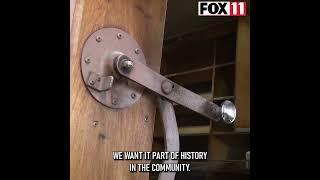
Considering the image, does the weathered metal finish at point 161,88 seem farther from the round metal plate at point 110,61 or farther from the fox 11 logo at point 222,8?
the fox 11 logo at point 222,8

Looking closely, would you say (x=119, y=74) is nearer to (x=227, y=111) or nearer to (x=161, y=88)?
(x=161, y=88)

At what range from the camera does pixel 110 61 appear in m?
0.58

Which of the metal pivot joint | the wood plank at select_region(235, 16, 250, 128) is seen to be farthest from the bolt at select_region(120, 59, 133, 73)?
the wood plank at select_region(235, 16, 250, 128)

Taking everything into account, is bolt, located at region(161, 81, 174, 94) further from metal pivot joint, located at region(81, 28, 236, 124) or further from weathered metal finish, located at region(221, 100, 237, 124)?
weathered metal finish, located at region(221, 100, 237, 124)

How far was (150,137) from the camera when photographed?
25.5 inches

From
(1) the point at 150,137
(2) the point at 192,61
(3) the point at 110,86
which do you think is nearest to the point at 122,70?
(3) the point at 110,86

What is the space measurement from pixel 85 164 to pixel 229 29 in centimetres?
84

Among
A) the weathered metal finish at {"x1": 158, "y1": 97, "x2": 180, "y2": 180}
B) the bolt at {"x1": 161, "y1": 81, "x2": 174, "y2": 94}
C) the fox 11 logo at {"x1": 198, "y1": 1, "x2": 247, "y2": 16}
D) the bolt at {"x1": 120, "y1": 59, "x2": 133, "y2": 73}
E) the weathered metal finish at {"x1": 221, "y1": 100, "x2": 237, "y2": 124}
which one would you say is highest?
the fox 11 logo at {"x1": 198, "y1": 1, "x2": 247, "y2": 16}

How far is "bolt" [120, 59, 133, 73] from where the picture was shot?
57cm

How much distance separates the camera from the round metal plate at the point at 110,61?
1.87 feet

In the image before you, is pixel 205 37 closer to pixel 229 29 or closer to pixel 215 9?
pixel 229 29

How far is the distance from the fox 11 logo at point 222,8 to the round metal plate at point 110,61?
6.3 inches

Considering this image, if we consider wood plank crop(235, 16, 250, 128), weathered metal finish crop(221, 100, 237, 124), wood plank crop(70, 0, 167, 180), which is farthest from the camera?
wood plank crop(235, 16, 250, 128)

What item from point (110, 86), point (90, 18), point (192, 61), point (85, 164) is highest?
point (192, 61)
